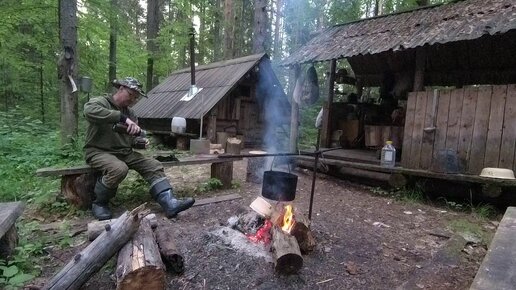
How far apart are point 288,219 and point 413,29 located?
5276 millimetres

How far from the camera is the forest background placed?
711cm

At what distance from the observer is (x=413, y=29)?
6914 mm

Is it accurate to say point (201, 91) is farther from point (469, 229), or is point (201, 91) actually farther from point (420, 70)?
point (469, 229)

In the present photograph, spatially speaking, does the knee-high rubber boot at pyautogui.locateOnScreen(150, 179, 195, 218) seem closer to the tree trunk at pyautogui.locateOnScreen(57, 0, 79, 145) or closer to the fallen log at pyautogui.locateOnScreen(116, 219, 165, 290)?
the fallen log at pyautogui.locateOnScreen(116, 219, 165, 290)

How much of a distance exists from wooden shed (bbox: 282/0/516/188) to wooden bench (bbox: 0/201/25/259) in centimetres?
615

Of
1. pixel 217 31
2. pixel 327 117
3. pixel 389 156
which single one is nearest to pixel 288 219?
pixel 389 156

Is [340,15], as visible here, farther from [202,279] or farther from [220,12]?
[202,279]

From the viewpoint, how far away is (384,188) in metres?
7.26

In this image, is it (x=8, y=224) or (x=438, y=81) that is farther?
(x=438, y=81)

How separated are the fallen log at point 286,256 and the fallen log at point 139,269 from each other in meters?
1.07

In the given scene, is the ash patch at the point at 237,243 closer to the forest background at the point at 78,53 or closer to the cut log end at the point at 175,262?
the cut log end at the point at 175,262

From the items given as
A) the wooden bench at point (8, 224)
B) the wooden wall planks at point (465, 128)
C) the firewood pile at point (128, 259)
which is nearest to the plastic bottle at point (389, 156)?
the wooden wall planks at point (465, 128)

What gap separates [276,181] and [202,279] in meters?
1.31

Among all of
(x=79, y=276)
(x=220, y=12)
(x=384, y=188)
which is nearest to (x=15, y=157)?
(x=79, y=276)
